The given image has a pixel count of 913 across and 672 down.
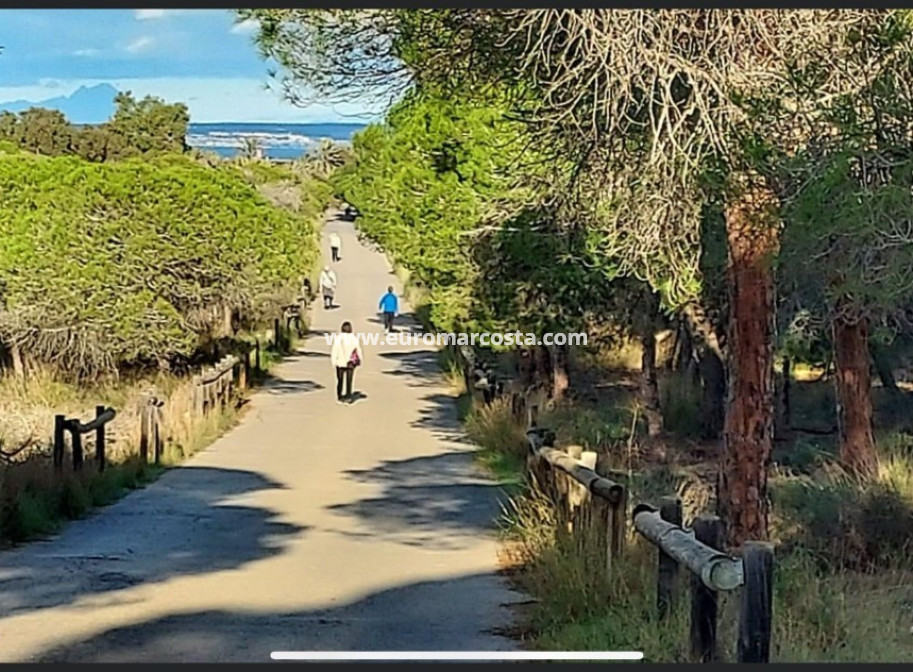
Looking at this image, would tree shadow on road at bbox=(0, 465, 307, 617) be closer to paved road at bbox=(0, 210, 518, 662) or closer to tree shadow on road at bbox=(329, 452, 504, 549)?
paved road at bbox=(0, 210, 518, 662)

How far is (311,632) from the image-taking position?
835cm

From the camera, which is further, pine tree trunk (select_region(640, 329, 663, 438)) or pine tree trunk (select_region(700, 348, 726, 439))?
pine tree trunk (select_region(700, 348, 726, 439))

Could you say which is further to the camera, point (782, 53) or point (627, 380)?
point (627, 380)

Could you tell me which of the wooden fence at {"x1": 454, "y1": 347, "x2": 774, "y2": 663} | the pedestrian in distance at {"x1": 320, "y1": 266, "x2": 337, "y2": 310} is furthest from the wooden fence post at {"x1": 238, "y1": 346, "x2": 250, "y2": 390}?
the wooden fence at {"x1": 454, "y1": 347, "x2": 774, "y2": 663}

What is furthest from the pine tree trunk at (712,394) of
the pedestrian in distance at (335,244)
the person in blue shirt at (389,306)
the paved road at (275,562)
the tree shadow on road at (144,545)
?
the pedestrian in distance at (335,244)

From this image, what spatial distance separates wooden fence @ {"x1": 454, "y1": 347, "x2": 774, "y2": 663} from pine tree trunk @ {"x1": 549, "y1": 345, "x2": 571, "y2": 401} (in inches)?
397

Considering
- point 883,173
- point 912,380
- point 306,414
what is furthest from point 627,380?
point 883,173

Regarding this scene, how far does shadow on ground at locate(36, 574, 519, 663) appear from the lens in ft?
25.6

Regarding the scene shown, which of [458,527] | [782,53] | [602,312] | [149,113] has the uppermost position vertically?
[149,113]

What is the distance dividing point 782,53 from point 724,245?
280 centimetres

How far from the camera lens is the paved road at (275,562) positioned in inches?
324

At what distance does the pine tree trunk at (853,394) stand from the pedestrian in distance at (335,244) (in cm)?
2151

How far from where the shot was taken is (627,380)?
29219 mm

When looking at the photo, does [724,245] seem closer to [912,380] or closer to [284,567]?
[284,567]
